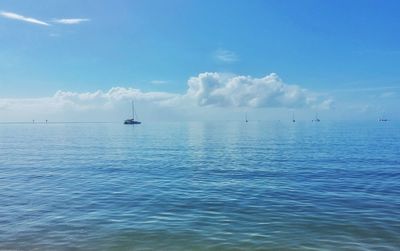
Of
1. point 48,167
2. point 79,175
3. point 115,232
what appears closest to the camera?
point 115,232

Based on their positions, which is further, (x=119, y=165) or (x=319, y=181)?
(x=119, y=165)

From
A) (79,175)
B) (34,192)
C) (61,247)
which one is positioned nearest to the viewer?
(61,247)

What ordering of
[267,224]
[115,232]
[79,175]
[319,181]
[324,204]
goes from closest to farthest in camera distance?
[115,232] < [267,224] < [324,204] < [319,181] < [79,175]

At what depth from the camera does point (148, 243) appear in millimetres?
17281

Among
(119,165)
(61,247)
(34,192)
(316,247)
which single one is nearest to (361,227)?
(316,247)

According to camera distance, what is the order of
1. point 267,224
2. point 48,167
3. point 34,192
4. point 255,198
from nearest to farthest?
point 267,224, point 255,198, point 34,192, point 48,167

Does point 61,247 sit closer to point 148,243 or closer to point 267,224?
point 148,243

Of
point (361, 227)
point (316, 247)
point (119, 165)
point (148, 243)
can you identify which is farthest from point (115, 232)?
point (119, 165)

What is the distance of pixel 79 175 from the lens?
3972 centimetres

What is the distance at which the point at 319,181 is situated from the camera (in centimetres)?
3438

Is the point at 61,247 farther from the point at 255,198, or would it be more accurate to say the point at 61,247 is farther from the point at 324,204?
the point at 324,204

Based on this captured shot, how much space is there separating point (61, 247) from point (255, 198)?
→ 1485 centimetres

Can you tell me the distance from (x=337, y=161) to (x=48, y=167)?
39008 mm

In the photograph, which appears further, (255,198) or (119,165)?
(119,165)
